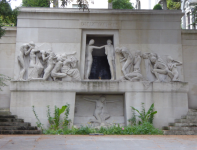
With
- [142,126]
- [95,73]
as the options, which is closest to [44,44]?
[95,73]

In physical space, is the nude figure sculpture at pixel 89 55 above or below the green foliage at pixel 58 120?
above

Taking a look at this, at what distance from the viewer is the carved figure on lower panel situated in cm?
1475

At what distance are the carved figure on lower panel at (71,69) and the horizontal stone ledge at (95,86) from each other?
49cm

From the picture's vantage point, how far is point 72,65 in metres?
15.0

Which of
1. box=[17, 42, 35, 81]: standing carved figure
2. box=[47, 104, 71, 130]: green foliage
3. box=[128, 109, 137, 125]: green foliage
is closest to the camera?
box=[47, 104, 71, 130]: green foliage

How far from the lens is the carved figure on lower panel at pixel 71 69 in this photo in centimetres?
1475

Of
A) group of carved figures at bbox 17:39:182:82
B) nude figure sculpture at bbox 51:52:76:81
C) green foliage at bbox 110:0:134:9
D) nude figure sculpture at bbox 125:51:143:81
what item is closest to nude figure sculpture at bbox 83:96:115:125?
group of carved figures at bbox 17:39:182:82

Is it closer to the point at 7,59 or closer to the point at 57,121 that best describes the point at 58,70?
the point at 57,121

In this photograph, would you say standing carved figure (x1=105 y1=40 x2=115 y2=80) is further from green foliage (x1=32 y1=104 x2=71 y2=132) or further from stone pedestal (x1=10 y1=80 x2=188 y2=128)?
green foliage (x1=32 y1=104 x2=71 y2=132)

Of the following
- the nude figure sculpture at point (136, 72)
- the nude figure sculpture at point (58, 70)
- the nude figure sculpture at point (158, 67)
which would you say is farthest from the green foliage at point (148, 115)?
the nude figure sculpture at point (58, 70)

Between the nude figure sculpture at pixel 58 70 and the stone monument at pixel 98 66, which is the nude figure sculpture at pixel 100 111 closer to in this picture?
the stone monument at pixel 98 66

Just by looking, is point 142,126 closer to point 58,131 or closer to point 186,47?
point 58,131

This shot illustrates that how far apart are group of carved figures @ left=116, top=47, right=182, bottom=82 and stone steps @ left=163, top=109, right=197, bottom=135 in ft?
7.28

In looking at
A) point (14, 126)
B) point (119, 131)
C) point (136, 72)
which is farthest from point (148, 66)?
point (14, 126)
